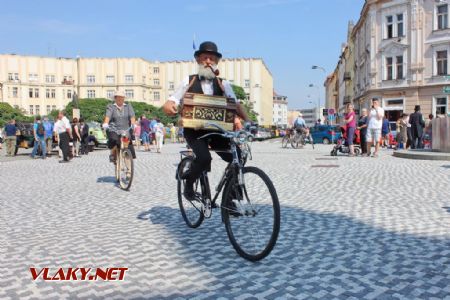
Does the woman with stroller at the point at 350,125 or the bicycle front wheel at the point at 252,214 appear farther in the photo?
the woman with stroller at the point at 350,125

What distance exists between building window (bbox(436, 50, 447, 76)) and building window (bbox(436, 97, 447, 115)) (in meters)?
2.08

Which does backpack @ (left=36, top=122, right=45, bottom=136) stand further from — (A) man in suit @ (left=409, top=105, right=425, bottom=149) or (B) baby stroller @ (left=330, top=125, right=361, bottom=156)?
(A) man in suit @ (left=409, top=105, right=425, bottom=149)

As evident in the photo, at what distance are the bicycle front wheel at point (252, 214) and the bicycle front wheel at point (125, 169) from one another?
489 cm

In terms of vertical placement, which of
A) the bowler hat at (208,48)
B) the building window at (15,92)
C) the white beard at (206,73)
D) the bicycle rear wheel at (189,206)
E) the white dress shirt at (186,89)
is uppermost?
the building window at (15,92)

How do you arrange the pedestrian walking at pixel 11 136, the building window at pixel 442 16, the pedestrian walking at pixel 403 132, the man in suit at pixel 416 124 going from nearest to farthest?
the man in suit at pixel 416 124, the pedestrian walking at pixel 11 136, the pedestrian walking at pixel 403 132, the building window at pixel 442 16

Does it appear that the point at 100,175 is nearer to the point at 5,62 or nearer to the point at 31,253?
the point at 31,253

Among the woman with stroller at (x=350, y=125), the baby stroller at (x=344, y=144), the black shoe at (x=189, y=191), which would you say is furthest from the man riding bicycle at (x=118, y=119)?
the baby stroller at (x=344, y=144)

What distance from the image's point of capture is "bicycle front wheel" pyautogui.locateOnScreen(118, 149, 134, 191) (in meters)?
8.98

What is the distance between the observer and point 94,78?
128750 millimetres

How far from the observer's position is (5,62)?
119m

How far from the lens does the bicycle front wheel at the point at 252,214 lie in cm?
395

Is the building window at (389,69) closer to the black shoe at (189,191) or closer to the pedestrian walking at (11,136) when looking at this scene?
the pedestrian walking at (11,136)

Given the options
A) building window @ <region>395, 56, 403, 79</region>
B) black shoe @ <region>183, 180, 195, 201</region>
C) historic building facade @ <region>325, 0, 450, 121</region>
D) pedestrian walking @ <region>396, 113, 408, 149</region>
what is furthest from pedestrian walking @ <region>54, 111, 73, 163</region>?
building window @ <region>395, 56, 403, 79</region>

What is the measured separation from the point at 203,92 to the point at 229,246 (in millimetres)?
1583
